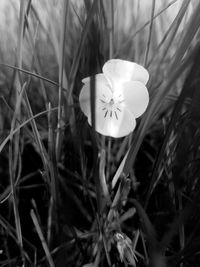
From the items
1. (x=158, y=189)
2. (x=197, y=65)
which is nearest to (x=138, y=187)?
(x=158, y=189)

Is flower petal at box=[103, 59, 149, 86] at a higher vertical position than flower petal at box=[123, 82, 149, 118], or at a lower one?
higher

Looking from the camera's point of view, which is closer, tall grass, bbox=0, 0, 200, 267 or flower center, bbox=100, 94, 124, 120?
tall grass, bbox=0, 0, 200, 267

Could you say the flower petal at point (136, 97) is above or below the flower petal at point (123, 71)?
below

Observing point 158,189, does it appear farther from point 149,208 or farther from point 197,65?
point 197,65

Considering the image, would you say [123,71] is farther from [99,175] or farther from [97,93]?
[99,175]

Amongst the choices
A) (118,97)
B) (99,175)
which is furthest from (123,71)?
(99,175)
